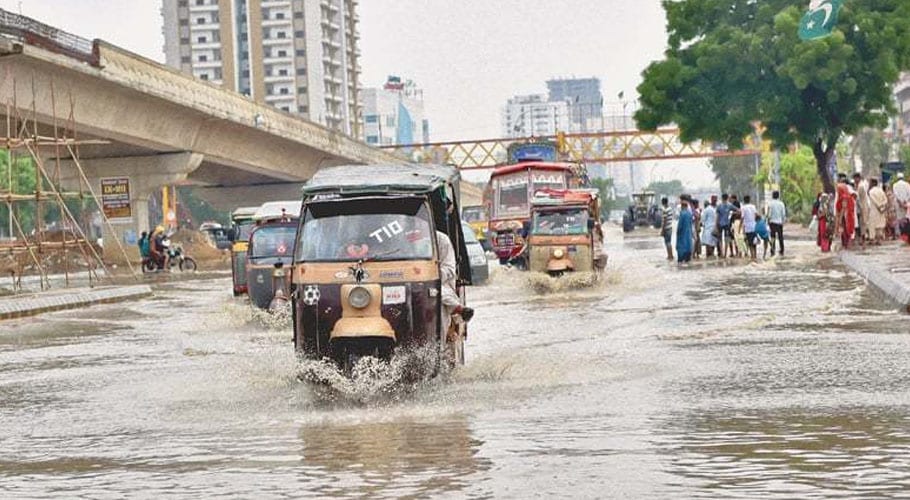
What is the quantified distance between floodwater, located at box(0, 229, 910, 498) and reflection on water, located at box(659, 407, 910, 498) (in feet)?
0.08

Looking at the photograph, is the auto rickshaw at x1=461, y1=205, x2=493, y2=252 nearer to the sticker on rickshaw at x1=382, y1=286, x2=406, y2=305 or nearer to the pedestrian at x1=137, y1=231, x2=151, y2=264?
the pedestrian at x1=137, y1=231, x2=151, y2=264

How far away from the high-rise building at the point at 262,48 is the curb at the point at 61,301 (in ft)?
412

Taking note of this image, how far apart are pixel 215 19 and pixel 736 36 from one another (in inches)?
4575

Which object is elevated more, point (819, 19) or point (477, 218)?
point (819, 19)

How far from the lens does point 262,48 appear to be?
164 meters

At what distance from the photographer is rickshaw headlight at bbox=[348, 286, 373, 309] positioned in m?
13.0

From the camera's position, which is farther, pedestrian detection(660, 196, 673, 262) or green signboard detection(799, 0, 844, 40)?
green signboard detection(799, 0, 844, 40)

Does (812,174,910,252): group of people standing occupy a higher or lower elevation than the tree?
lower

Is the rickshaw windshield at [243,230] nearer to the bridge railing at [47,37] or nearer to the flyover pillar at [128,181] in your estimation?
the bridge railing at [47,37]

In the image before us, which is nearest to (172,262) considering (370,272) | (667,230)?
(667,230)

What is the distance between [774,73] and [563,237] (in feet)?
87.7

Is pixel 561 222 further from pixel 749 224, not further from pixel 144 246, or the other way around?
pixel 144 246

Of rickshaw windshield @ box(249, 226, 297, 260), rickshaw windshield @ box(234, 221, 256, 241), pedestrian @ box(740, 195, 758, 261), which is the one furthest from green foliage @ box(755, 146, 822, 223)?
rickshaw windshield @ box(249, 226, 297, 260)

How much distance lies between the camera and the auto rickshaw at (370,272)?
42.9ft
